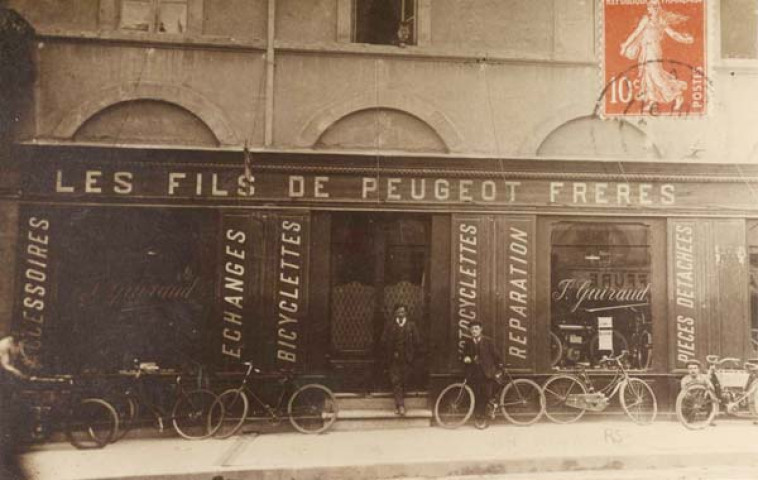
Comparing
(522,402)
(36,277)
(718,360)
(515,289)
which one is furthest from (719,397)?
(36,277)

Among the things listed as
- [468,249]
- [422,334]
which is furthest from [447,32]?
[422,334]

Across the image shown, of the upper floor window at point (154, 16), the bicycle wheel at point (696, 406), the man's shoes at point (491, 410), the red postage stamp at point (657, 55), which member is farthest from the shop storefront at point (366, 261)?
the upper floor window at point (154, 16)

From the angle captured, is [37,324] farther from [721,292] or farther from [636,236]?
[721,292]

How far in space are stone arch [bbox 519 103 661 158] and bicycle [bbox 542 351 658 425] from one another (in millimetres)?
3734

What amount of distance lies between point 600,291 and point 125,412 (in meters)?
7.69

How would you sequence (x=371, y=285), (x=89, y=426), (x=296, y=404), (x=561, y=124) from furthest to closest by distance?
(x=561, y=124) < (x=371, y=285) < (x=296, y=404) < (x=89, y=426)

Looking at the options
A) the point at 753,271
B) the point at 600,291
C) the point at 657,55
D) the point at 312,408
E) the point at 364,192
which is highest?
the point at 657,55

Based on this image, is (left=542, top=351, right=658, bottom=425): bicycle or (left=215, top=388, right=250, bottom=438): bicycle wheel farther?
(left=542, top=351, right=658, bottom=425): bicycle

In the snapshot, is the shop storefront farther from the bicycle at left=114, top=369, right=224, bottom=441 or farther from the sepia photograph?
the bicycle at left=114, top=369, right=224, bottom=441

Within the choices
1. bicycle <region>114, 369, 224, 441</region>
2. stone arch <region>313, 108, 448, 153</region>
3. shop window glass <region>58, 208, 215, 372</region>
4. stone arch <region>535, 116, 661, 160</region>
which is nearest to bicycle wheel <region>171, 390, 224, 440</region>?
bicycle <region>114, 369, 224, 441</region>

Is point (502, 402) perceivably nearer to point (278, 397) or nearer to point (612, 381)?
point (612, 381)

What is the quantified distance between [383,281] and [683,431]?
5.16 meters

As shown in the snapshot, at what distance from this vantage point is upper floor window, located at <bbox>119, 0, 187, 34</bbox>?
9586 millimetres

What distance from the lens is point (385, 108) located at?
396 inches
